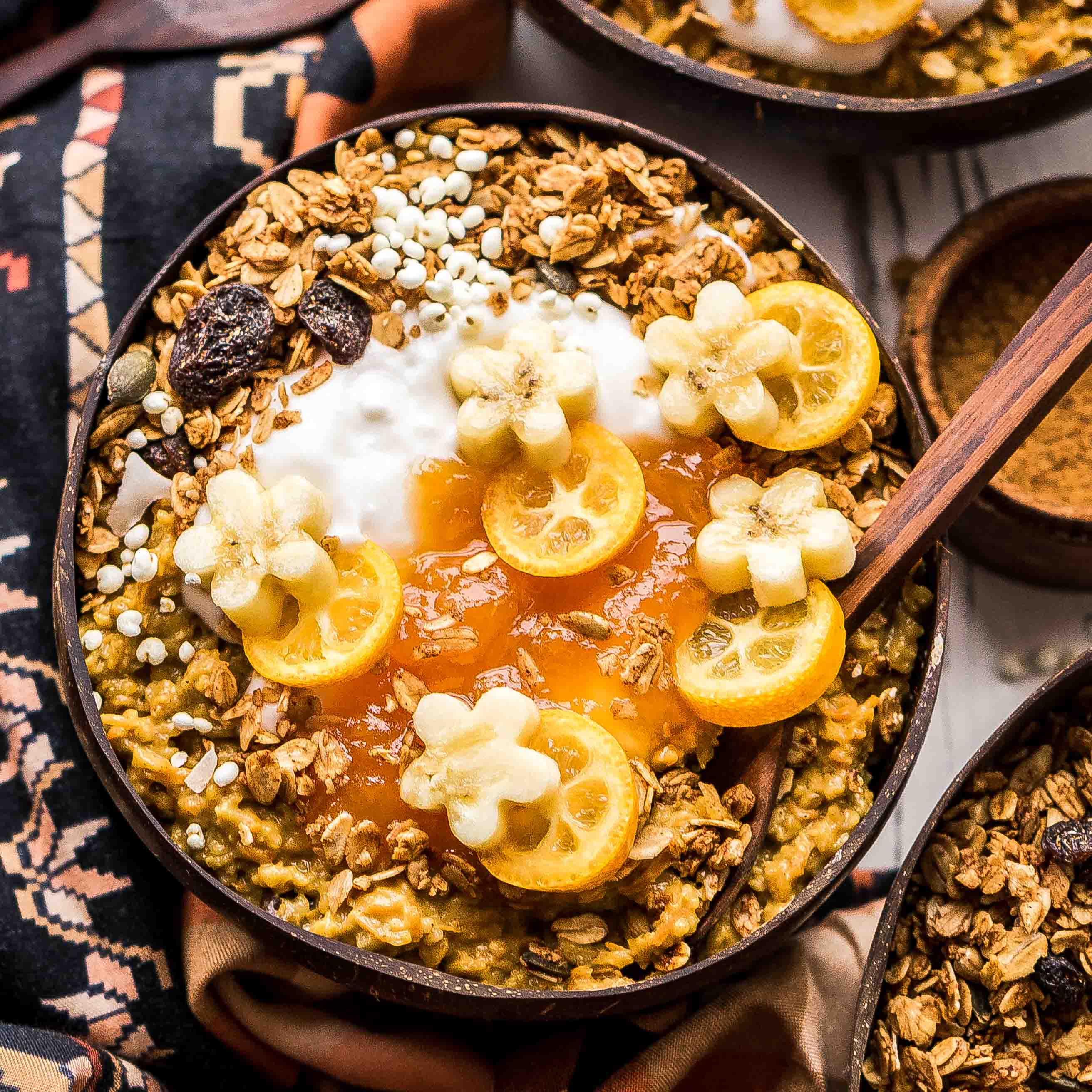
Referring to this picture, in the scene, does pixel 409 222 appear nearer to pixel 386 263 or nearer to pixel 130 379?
pixel 386 263

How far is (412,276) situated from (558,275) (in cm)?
19

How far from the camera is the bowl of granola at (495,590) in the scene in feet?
4.73

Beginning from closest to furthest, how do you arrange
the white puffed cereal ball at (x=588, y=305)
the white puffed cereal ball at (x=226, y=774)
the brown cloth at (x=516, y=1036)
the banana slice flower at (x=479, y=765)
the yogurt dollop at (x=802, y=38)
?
the banana slice flower at (x=479, y=765) → the white puffed cereal ball at (x=226, y=774) → the white puffed cereal ball at (x=588, y=305) → the brown cloth at (x=516, y=1036) → the yogurt dollop at (x=802, y=38)

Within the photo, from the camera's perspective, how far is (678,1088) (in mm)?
1750

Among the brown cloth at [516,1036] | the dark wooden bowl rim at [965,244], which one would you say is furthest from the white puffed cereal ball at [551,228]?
Answer: the brown cloth at [516,1036]

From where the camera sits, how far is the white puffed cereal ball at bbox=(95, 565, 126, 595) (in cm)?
154

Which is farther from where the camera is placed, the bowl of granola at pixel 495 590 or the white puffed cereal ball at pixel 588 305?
the white puffed cereal ball at pixel 588 305

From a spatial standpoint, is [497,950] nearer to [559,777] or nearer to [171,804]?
[559,777]

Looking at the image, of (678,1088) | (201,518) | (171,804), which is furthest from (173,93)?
(678,1088)

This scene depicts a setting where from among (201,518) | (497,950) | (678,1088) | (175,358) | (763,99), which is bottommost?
(678,1088)

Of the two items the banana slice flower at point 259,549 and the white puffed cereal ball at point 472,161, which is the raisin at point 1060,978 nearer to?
the banana slice flower at point 259,549

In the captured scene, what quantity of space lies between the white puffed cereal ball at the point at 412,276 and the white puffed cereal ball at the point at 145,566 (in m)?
0.47

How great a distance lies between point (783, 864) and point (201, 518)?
84 centimetres

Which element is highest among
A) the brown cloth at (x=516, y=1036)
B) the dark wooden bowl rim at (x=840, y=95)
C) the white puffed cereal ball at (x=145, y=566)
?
the dark wooden bowl rim at (x=840, y=95)
